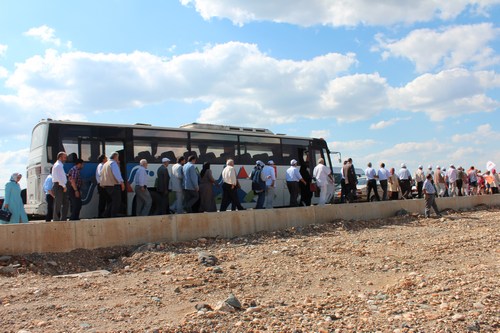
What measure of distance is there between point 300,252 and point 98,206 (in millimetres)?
6639

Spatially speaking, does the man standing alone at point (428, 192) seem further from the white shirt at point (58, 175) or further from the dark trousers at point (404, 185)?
the white shirt at point (58, 175)

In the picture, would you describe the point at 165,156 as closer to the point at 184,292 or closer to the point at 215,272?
the point at 215,272

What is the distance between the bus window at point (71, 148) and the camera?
14003mm

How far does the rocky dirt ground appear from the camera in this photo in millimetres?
5234

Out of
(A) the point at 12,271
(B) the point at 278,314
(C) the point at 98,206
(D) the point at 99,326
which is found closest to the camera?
(D) the point at 99,326

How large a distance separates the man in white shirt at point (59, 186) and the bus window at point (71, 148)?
264 centimetres

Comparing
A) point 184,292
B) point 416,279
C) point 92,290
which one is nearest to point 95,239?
point 92,290

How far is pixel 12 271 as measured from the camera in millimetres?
7965

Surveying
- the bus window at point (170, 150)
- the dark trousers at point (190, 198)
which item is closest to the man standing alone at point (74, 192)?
the dark trousers at point (190, 198)

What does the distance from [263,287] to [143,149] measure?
936 cm

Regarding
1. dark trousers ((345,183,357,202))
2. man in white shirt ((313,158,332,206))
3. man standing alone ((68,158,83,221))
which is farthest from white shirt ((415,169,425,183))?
man standing alone ((68,158,83,221))

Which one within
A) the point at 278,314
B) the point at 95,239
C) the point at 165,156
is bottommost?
the point at 278,314

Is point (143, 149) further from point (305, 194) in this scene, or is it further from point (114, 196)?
point (305, 194)

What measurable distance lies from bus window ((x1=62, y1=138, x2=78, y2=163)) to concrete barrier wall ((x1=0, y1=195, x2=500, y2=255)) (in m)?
4.73
